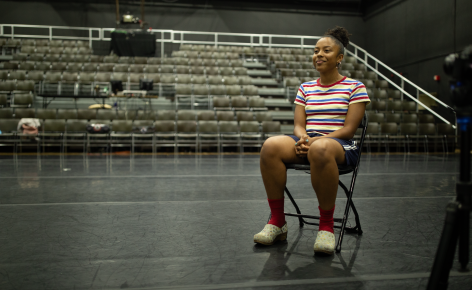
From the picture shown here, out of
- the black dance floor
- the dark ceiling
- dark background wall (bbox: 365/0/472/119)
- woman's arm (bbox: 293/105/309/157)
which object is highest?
the dark ceiling

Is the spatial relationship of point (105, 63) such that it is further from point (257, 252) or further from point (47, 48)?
point (257, 252)

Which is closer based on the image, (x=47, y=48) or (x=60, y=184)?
(x=60, y=184)

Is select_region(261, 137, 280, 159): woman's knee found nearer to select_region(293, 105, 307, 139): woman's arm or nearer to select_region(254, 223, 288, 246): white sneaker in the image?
select_region(293, 105, 307, 139): woman's arm

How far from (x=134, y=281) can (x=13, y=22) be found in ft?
49.4

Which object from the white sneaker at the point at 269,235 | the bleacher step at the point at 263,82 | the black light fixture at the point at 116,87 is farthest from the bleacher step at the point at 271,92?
the white sneaker at the point at 269,235

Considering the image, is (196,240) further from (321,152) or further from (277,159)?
(321,152)

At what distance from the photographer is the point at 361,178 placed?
13.1ft

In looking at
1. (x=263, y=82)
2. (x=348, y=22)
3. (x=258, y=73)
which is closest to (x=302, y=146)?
(x=263, y=82)

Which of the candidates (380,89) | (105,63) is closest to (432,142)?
(380,89)

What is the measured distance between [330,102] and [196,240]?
91 centimetres

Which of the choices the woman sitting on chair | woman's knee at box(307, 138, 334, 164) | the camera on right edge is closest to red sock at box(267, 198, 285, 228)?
the woman sitting on chair

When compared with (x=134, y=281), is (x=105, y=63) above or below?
above

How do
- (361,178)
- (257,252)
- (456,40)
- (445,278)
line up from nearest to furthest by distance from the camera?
(445,278), (257,252), (361,178), (456,40)

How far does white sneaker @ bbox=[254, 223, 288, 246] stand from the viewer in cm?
167
